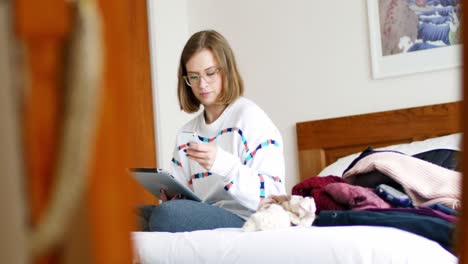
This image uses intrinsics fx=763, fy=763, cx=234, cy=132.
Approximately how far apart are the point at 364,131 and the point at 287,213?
5.48 feet

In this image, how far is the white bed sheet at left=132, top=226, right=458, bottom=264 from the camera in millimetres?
1436

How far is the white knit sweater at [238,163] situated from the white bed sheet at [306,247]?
2.07 feet

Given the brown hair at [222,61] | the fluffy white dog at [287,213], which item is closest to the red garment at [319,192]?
the fluffy white dog at [287,213]

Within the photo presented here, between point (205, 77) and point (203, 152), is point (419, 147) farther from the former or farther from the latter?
point (203, 152)

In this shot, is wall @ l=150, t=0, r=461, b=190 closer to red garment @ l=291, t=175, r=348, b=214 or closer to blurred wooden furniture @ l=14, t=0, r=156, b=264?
red garment @ l=291, t=175, r=348, b=214

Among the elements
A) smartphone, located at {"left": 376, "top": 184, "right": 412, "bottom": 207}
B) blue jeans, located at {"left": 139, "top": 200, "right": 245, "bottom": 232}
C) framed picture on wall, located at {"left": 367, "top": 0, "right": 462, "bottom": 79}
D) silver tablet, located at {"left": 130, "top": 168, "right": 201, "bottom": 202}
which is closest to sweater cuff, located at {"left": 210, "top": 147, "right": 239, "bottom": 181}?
silver tablet, located at {"left": 130, "top": 168, "right": 201, "bottom": 202}

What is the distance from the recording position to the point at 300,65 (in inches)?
144

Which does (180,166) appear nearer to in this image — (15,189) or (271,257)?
(271,257)

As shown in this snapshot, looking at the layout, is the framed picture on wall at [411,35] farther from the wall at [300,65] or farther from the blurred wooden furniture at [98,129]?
the blurred wooden furniture at [98,129]

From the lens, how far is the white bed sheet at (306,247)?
144 cm

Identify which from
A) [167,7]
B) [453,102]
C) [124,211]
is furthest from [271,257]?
[167,7]

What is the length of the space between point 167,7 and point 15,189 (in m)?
3.71

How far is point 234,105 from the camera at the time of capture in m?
2.70

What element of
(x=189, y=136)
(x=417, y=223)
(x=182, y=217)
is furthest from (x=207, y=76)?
(x=417, y=223)
